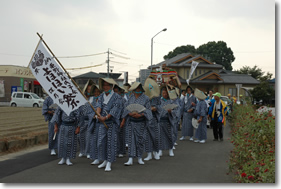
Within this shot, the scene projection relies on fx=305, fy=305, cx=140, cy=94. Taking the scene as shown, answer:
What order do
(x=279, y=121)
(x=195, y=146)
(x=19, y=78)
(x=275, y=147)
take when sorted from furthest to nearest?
(x=19, y=78)
(x=195, y=146)
(x=279, y=121)
(x=275, y=147)

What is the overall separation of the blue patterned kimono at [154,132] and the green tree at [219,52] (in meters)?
53.0

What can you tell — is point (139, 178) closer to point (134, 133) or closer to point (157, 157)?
point (134, 133)

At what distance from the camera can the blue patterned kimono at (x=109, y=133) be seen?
22.9 feet

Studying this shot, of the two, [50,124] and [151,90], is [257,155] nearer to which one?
[151,90]

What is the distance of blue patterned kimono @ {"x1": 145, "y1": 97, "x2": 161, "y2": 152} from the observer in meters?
8.12

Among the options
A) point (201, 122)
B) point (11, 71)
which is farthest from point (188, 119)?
point (11, 71)

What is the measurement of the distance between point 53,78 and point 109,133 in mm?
1779

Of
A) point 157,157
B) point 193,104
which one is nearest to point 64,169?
point 157,157

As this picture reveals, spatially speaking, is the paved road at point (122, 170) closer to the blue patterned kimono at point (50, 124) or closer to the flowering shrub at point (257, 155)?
the blue patterned kimono at point (50, 124)

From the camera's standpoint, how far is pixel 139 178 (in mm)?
6141

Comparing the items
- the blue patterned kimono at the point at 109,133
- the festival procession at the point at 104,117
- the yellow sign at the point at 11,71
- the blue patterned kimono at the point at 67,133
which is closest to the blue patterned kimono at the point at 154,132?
the festival procession at the point at 104,117

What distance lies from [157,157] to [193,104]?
14.1ft

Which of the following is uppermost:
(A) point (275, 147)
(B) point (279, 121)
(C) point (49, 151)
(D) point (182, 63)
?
(D) point (182, 63)

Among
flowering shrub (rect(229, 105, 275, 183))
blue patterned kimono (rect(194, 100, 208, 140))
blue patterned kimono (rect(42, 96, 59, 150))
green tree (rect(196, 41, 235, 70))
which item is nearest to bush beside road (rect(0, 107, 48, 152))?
blue patterned kimono (rect(42, 96, 59, 150))
